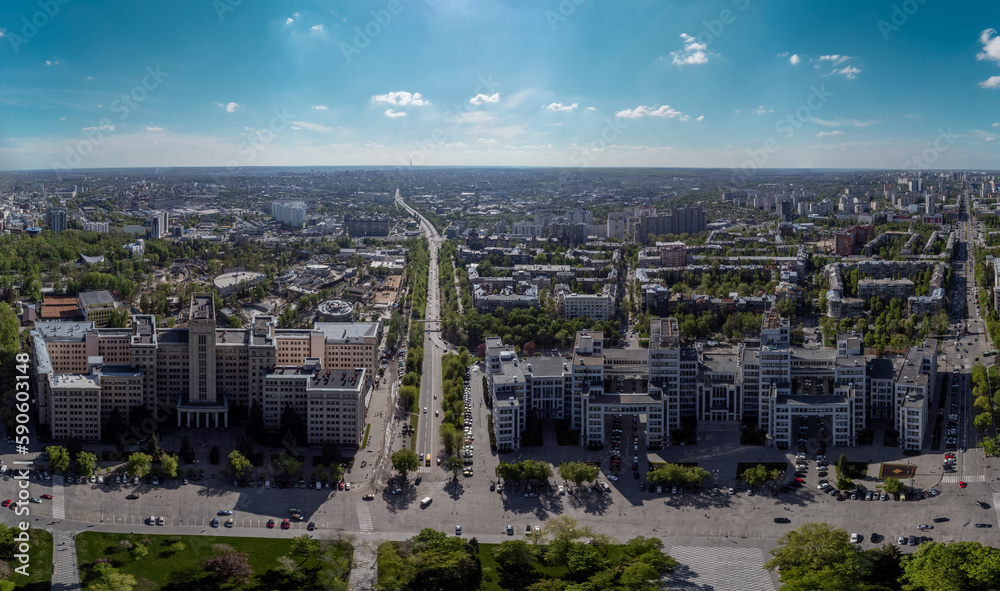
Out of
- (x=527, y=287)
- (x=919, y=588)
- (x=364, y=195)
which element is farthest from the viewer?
(x=364, y=195)

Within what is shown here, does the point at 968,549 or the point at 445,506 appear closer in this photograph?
the point at 968,549

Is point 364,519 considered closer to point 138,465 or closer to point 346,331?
point 138,465

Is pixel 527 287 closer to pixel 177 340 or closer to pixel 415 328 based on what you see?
pixel 415 328

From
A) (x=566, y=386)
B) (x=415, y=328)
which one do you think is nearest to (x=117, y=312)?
(x=415, y=328)

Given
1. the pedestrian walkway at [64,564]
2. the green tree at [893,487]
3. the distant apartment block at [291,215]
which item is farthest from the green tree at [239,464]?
the distant apartment block at [291,215]

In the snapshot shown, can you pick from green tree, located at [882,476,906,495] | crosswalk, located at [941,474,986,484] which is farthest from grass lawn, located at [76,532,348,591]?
crosswalk, located at [941,474,986,484]

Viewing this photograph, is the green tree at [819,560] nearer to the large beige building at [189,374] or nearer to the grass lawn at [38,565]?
the large beige building at [189,374]

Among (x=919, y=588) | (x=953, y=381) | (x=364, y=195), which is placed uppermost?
(x=364, y=195)

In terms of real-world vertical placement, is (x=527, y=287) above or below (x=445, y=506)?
above

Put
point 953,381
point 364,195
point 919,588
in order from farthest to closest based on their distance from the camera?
point 364,195 → point 953,381 → point 919,588

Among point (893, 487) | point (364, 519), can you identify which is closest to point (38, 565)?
point (364, 519)
